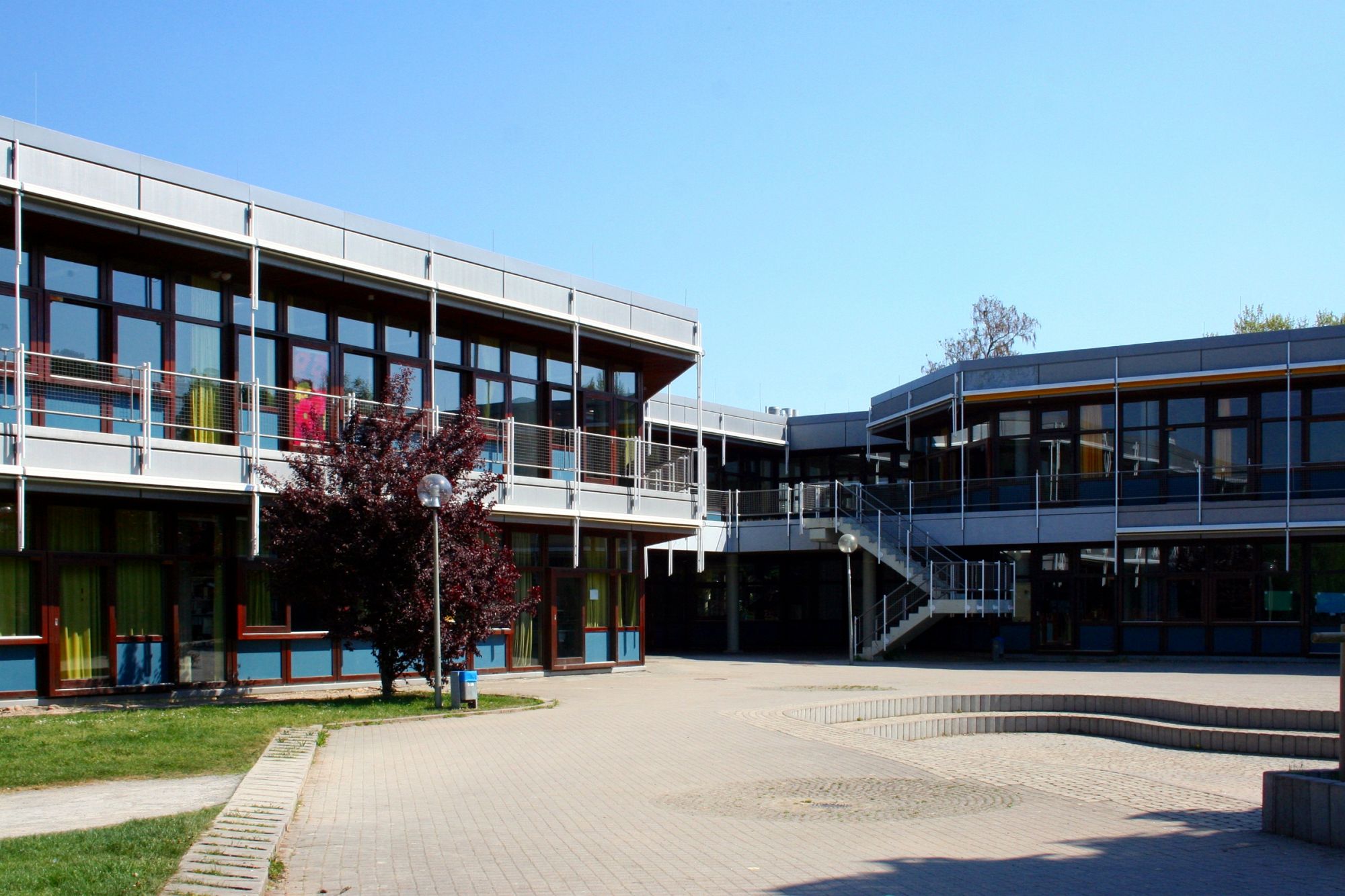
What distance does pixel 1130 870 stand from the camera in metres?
8.32

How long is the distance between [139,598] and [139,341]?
3879mm

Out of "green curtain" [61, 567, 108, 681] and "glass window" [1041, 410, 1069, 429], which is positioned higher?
"glass window" [1041, 410, 1069, 429]

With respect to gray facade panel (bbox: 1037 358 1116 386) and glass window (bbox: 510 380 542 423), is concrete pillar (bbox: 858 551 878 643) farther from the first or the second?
glass window (bbox: 510 380 542 423)

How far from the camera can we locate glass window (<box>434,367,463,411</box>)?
24766 mm

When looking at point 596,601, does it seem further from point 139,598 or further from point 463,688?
point 139,598

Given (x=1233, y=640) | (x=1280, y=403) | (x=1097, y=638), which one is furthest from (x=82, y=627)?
(x=1280, y=403)

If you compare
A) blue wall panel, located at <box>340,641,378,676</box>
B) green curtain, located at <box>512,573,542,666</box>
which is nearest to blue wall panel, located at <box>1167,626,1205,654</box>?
green curtain, located at <box>512,573,542,666</box>

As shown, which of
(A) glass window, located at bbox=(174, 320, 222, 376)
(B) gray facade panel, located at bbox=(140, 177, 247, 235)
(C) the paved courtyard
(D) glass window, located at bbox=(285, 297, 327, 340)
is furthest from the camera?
(D) glass window, located at bbox=(285, 297, 327, 340)

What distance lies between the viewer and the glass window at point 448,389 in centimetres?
2477

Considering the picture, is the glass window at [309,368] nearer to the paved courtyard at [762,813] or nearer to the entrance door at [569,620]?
the entrance door at [569,620]

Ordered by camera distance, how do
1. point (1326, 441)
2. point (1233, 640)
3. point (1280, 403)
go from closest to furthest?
1. point (1326, 441)
2. point (1280, 403)
3. point (1233, 640)

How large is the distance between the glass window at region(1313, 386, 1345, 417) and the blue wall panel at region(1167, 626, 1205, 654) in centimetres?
562

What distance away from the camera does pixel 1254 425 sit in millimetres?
30578

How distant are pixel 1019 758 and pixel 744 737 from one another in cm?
306
